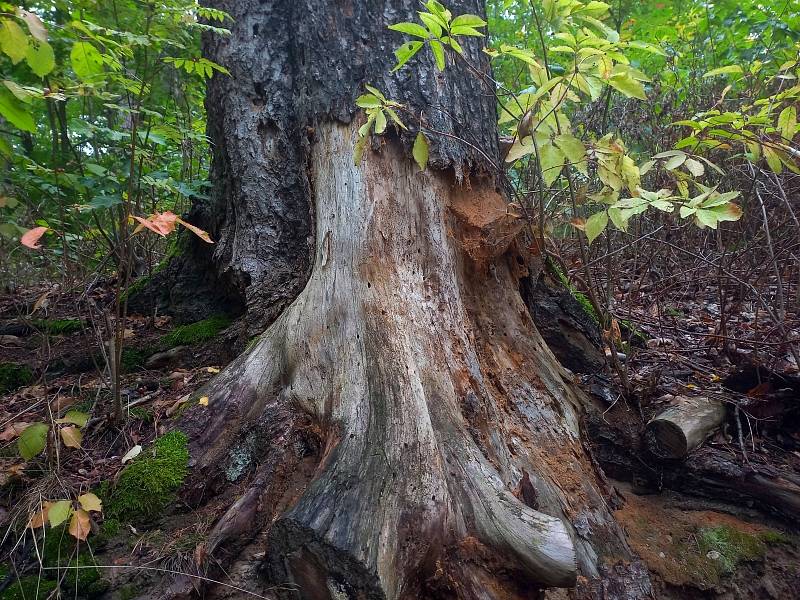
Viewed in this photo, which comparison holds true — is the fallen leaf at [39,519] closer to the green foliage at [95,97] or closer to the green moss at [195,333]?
the green foliage at [95,97]

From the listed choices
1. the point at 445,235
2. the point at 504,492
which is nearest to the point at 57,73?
the point at 445,235

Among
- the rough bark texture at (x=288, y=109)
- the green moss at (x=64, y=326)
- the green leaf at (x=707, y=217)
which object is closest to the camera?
the green leaf at (x=707, y=217)

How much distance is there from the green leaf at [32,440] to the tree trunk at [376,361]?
51 centimetres

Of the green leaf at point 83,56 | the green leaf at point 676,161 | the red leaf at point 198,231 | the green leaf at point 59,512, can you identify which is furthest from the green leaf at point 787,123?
the green leaf at point 59,512

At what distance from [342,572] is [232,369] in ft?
3.94

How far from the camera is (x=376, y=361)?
2.05 meters

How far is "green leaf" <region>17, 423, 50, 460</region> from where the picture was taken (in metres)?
1.85

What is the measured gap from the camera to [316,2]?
9.18 feet

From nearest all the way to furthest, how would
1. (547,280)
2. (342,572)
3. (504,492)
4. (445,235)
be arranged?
1. (342,572)
2. (504,492)
3. (445,235)
4. (547,280)

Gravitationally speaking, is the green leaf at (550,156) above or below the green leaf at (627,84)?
below

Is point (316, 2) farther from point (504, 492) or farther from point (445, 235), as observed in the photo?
point (504, 492)

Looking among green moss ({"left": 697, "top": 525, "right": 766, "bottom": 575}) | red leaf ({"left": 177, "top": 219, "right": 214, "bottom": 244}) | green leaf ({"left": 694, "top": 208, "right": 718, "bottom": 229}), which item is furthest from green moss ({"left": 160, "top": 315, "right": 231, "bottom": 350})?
green moss ({"left": 697, "top": 525, "right": 766, "bottom": 575})

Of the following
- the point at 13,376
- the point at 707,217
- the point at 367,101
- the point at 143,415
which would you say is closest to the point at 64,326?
the point at 13,376

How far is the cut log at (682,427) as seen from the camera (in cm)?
231
